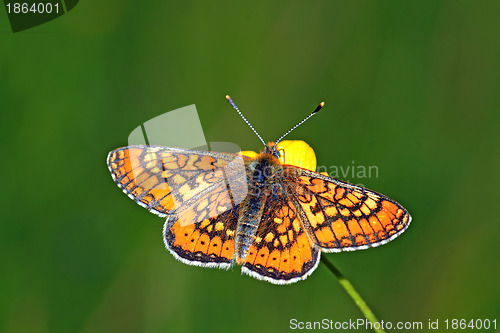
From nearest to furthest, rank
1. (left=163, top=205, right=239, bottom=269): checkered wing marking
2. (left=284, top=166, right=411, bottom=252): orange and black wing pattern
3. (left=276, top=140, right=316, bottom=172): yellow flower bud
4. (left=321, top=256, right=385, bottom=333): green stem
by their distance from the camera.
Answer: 1. (left=321, top=256, right=385, bottom=333): green stem
2. (left=284, top=166, right=411, bottom=252): orange and black wing pattern
3. (left=163, top=205, right=239, bottom=269): checkered wing marking
4. (left=276, top=140, right=316, bottom=172): yellow flower bud

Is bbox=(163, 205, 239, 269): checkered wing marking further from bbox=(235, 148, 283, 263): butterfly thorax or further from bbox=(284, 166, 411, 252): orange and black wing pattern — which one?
bbox=(284, 166, 411, 252): orange and black wing pattern

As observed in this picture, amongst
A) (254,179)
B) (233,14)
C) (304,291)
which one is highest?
(233,14)

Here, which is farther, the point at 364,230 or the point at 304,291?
the point at 304,291

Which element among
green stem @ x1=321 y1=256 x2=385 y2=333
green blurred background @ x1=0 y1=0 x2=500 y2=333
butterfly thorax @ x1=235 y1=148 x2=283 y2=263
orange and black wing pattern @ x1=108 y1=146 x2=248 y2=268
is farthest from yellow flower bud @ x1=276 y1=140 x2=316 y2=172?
green stem @ x1=321 y1=256 x2=385 y2=333

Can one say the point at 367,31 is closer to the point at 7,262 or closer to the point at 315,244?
the point at 315,244

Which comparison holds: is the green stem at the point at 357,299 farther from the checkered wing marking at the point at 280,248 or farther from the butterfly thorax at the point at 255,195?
the butterfly thorax at the point at 255,195

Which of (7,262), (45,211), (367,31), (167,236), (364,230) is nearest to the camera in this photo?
(364,230)

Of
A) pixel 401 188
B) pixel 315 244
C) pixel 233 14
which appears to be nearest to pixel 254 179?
pixel 315 244
